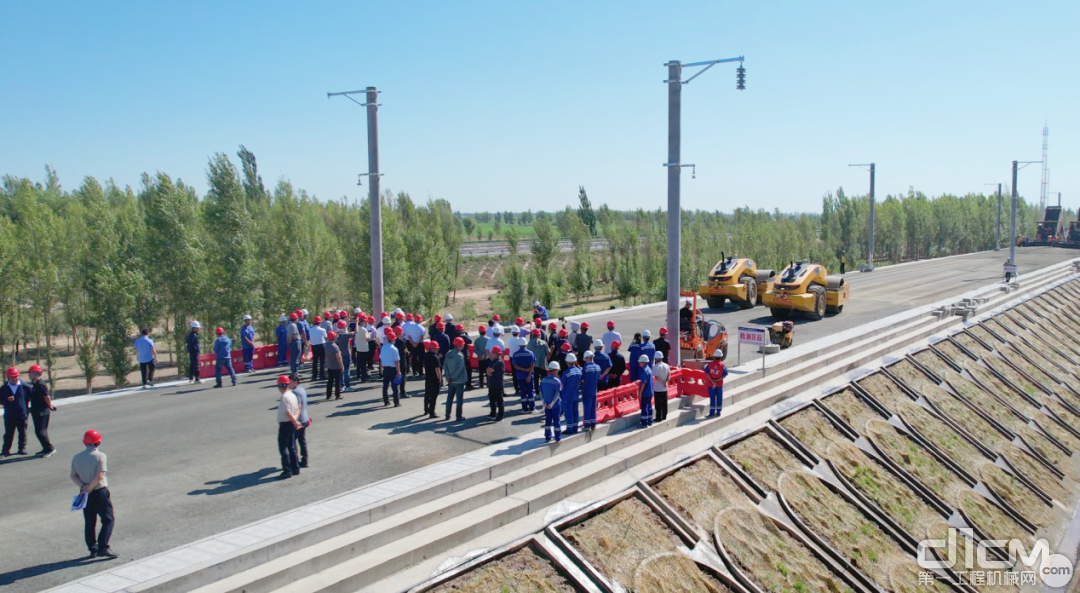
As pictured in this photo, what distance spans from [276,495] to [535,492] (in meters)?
3.53

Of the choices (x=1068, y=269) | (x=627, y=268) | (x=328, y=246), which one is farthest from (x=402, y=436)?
(x=1068, y=269)

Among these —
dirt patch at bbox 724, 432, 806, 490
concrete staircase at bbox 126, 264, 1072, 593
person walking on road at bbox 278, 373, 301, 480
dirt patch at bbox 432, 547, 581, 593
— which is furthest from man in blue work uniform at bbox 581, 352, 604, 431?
person walking on road at bbox 278, 373, 301, 480

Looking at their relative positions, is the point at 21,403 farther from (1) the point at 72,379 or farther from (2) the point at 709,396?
(1) the point at 72,379

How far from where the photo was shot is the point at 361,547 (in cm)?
862

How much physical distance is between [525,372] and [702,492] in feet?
12.6

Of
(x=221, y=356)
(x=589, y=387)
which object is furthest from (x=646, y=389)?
(x=221, y=356)

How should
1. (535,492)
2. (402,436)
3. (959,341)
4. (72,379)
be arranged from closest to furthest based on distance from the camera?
1. (535,492)
2. (402,436)
3. (959,341)
4. (72,379)

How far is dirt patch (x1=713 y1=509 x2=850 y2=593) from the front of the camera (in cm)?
1138

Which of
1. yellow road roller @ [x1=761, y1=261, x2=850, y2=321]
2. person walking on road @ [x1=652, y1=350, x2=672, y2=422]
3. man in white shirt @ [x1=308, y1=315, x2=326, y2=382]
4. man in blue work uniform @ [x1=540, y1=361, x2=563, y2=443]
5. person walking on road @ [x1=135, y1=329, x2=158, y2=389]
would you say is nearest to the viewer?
man in blue work uniform @ [x1=540, y1=361, x2=563, y2=443]

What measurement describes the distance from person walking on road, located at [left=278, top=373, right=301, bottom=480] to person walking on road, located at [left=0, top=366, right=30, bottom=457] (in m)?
4.50

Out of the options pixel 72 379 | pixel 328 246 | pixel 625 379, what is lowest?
pixel 72 379

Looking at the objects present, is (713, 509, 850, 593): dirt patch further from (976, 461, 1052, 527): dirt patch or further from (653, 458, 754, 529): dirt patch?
(976, 461, 1052, 527): dirt patch

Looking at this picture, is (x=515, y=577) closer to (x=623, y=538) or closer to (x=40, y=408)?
(x=623, y=538)

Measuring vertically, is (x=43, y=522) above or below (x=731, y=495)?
above
